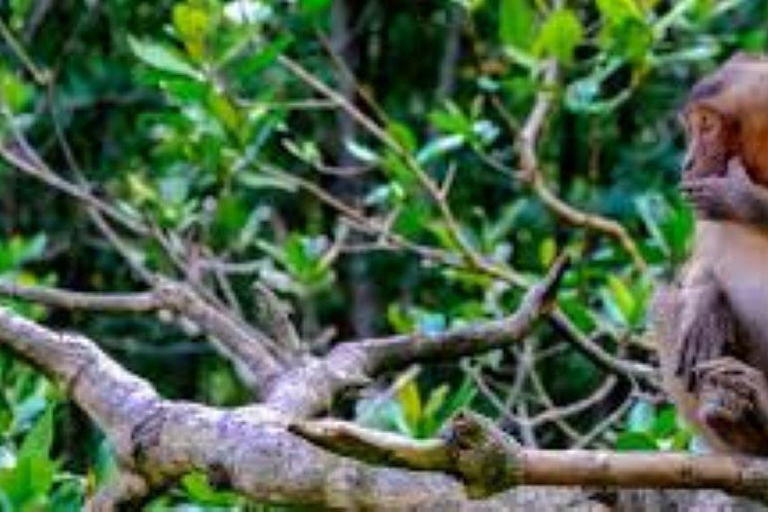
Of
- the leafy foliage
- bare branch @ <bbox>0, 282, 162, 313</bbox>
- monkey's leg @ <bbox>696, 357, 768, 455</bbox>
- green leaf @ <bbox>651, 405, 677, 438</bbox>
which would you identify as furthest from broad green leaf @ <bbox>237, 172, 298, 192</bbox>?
monkey's leg @ <bbox>696, 357, 768, 455</bbox>

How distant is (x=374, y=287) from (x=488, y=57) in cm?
60

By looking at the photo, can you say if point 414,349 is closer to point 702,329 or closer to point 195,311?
point 195,311

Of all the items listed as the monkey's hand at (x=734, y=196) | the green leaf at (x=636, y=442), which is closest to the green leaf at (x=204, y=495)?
the green leaf at (x=636, y=442)

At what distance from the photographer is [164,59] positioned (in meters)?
3.09

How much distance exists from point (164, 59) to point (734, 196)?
128 cm

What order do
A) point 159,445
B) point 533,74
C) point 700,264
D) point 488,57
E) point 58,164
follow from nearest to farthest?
1. point 159,445
2. point 700,264
3. point 533,74
4. point 488,57
5. point 58,164

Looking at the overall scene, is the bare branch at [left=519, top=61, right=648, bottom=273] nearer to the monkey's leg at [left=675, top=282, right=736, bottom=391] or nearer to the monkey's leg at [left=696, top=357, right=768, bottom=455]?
the monkey's leg at [left=675, top=282, right=736, bottom=391]

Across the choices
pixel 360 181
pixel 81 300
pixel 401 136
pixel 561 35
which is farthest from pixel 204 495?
pixel 360 181

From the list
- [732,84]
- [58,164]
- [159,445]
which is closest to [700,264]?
[732,84]

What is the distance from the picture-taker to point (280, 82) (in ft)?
13.7

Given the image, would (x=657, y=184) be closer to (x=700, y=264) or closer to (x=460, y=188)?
(x=460, y=188)

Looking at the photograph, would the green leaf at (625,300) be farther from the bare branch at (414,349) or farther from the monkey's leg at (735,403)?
the monkey's leg at (735,403)

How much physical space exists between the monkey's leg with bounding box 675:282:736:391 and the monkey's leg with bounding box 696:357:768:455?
2cm

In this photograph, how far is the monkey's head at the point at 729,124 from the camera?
2027 millimetres
